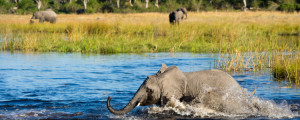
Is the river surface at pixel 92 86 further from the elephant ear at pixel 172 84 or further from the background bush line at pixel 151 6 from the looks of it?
the background bush line at pixel 151 6

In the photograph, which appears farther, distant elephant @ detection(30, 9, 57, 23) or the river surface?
distant elephant @ detection(30, 9, 57, 23)

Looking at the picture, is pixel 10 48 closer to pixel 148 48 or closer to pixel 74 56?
pixel 74 56

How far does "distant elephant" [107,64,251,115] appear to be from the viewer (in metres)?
5.70

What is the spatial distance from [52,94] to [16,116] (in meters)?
1.76

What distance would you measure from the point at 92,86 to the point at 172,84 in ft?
12.2

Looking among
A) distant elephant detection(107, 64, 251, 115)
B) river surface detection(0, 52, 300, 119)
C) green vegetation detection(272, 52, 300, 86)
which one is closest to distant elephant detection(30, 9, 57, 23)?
river surface detection(0, 52, 300, 119)

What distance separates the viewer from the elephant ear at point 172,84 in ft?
18.7

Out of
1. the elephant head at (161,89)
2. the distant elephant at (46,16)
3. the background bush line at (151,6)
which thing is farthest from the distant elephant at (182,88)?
the background bush line at (151,6)

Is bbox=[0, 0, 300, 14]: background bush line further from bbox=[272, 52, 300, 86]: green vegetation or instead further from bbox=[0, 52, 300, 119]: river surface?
bbox=[272, 52, 300, 86]: green vegetation

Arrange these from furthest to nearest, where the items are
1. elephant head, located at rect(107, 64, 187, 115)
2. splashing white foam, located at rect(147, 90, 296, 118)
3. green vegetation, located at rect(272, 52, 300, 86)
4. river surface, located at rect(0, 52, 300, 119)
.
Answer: green vegetation, located at rect(272, 52, 300, 86)
river surface, located at rect(0, 52, 300, 119)
splashing white foam, located at rect(147, 90, 296, 118)
elephant head, located at rect(107, 64, 187, 115)

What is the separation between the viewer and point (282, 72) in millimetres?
10211

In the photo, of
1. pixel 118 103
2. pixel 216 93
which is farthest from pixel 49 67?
pixel 216 93

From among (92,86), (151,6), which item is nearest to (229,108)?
(92,86)

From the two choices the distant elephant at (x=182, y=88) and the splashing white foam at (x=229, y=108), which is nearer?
the distant elephant at (x=182, y=88)
